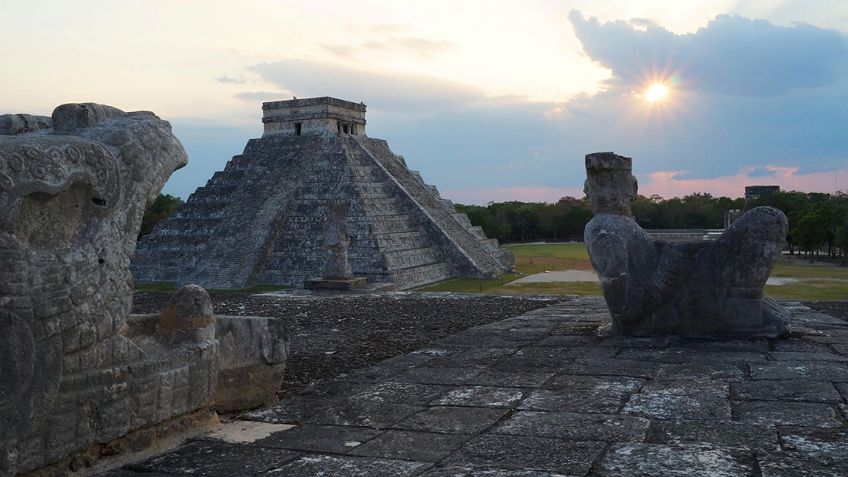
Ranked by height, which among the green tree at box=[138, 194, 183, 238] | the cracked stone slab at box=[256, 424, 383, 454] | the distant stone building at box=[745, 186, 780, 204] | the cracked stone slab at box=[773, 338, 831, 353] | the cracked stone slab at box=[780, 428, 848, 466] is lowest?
the cracked stone slab at box=[256, 424, 383, 454]

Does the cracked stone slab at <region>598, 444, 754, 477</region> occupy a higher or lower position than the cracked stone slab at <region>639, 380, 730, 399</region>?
lower

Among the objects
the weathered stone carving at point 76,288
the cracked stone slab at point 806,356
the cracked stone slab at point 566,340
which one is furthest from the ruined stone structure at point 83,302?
the cracked stone slab at point 806,356

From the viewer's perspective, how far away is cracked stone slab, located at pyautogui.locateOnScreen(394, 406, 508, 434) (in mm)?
4531

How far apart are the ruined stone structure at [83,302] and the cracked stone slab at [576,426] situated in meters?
1.92

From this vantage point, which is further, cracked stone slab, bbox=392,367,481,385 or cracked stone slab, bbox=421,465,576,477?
cracked stone slab, bbox=392,367,481,385

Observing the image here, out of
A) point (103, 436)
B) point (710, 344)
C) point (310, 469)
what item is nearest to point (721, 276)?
point (710, 344)

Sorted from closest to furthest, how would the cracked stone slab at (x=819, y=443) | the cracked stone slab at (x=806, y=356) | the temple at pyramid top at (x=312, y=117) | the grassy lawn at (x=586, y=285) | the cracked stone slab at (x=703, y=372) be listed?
1. the cracked stone slab at (x=819, y=443)
2. the cracked stone slab at (x=703, y=372)
3. the cracked stone slab at (x=806, y=356)
4. the grassy lawn at (x=586, y=285)
5. the temple at pyramid top at (x=312, y=117)

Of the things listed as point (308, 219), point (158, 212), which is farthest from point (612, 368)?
point (158, 212)

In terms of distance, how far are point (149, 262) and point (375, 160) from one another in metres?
8.64

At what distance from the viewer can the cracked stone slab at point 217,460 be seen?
3908mm

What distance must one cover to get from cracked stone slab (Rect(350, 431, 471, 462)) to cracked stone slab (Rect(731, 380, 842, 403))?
2036 millimetres

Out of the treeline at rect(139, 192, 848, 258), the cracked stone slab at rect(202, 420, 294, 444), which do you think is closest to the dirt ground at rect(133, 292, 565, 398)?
the cracked stone slab at rect(202, 420, 294, 444)

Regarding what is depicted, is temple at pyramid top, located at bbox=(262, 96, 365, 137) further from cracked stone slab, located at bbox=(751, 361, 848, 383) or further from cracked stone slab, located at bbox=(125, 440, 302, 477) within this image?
cracked stone slab, located at bbox=(125, 440, 302, 477)

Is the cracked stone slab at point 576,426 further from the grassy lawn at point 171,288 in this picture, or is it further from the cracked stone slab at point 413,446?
the grassy lawn at point 171,288
